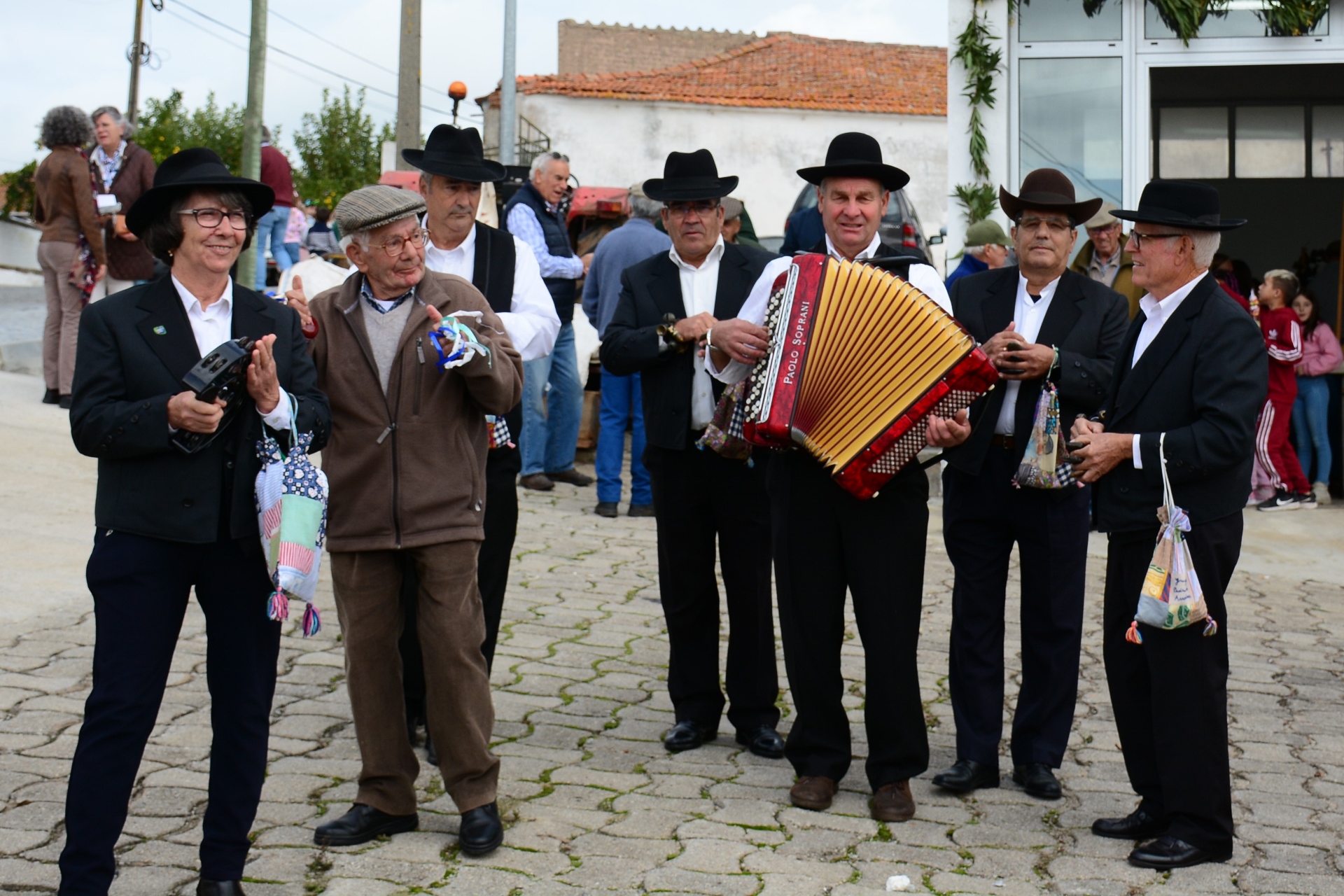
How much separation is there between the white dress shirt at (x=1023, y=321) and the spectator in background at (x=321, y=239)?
15962 mm

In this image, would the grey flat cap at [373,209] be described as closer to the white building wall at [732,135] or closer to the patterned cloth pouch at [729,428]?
the patterned cloth pouch at [729,428]

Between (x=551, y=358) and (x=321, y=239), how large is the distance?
11.3 meters

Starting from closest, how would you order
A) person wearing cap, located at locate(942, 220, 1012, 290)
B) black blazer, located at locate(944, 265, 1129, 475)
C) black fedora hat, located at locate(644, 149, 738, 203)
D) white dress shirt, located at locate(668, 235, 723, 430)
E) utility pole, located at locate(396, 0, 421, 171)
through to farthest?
black blazer, located at locate(944, 265, 1129, 475), black fedora hat, located at locate(644, 149, 738, 203), white dress shirt, located at locate(668, 235, 723, 430), person wearing cap, located at locate(942, 220, 1012, 290), utility pole, located at locate(396, 0, 421, 171)

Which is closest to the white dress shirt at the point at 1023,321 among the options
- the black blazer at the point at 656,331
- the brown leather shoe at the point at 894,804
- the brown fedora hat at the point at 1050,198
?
the brown fedora hat at the point at 1050,198

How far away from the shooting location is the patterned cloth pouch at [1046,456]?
4.88 metres

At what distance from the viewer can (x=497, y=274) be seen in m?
5.28

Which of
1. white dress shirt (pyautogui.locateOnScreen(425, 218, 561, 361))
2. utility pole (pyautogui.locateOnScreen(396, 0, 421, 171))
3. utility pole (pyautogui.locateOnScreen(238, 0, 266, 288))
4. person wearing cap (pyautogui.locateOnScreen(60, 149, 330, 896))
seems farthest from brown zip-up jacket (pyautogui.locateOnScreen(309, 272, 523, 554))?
utility pole (pyautogui.locateOnScreen(396, 0, 421, 171))

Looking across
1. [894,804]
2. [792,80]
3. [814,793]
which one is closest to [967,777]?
[894,804]

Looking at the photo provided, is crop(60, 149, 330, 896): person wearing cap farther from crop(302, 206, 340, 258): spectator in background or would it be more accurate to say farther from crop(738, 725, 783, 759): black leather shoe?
crop(302, 206, 340, 258): spectator in background

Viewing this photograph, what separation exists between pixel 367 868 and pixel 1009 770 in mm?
2498

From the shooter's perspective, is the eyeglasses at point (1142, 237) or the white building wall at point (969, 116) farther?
the white building wall at point (969, 116)

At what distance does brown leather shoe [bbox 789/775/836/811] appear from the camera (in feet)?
15.8

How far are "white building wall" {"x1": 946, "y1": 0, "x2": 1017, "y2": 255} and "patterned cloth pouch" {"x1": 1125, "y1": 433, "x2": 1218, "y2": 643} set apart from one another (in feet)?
22.4

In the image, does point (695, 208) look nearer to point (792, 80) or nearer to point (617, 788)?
point (617, 788)
